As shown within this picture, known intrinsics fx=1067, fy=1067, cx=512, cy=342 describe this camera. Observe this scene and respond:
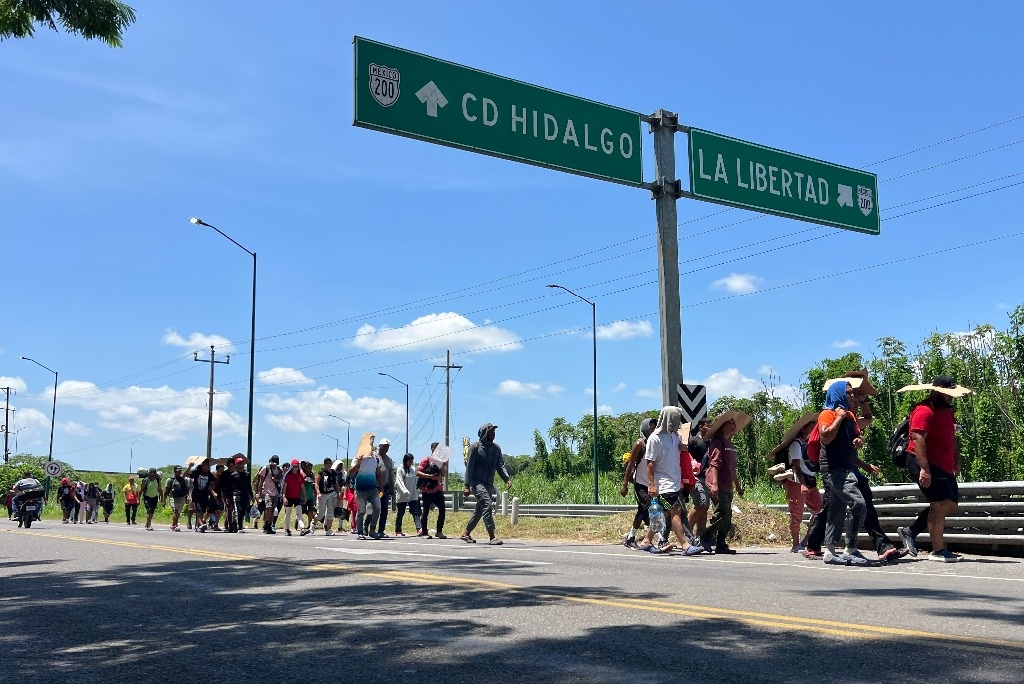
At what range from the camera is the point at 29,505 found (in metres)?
29.4

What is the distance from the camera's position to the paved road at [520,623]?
506 cm

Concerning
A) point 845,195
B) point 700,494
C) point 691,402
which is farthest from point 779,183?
point 700,494

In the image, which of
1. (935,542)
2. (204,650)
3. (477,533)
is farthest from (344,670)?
(477,533)

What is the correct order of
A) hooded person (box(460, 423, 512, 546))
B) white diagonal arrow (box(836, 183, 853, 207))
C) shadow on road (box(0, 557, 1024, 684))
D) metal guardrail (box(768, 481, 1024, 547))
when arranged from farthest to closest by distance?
white diagonal arrow (box(836, 183, 853, 207)) < hooded person (box(460, 423, 512, 546)) < metal guardrail (box(768, 481, 1024, 547)) < shadow on road (box(0, 557, 1024, 684))

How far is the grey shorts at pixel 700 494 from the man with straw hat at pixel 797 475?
2.98 ft

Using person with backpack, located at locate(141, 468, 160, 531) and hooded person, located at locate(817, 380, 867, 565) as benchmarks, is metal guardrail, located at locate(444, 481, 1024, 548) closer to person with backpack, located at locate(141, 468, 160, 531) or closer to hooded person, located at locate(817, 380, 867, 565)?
hooded person, located at locate(817, 380, 867, 565)

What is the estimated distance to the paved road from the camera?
506cm

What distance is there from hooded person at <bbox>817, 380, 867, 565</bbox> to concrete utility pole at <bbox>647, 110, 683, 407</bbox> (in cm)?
573

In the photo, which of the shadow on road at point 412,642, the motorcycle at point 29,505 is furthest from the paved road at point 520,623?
the motorcycle at point 29,505

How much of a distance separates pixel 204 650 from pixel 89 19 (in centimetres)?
1205

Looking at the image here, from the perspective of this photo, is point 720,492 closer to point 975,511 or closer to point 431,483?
point 975,511

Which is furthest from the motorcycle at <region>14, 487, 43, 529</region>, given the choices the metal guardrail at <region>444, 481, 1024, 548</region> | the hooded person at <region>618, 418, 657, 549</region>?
the metal guardrail at <region>444, 481, 1024, 548</region>

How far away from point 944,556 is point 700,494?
Answer: 10.1 feet

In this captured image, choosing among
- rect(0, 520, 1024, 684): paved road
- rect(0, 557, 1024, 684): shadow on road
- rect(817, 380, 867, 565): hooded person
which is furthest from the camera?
rect(817, 380, 867, 565): hooded person
